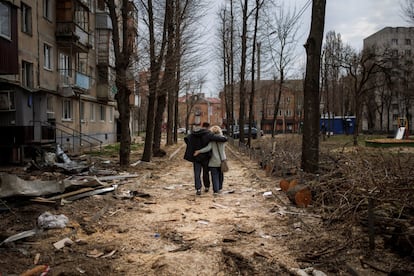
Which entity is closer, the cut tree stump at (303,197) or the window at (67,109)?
the cut tree stump at (303,197)

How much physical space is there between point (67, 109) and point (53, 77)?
3.08 m

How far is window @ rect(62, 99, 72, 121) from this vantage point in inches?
1012

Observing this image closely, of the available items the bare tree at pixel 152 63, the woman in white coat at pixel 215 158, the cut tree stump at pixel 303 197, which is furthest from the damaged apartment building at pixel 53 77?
the cut tree stump at pixel 303 197

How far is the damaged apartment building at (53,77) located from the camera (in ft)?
53.6

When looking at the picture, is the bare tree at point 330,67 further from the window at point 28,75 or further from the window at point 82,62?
the window at point 28,75

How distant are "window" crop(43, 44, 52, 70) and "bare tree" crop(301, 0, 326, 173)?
17.0 meters

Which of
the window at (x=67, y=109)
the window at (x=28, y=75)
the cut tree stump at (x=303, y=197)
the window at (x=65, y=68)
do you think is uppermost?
the window at (x=65, y=68)

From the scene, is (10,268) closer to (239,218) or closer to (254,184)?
(239,218)

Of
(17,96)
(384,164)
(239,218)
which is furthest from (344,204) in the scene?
(17,96)

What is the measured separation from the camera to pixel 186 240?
233 inches

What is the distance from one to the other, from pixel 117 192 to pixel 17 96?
30.6 ft

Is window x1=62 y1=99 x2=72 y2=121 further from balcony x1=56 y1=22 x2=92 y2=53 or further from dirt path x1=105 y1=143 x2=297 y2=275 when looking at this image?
dirt path x1=105 y1=143 x2=297 y2=275

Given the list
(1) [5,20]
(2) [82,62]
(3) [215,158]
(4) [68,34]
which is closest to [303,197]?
(3) [215,158]

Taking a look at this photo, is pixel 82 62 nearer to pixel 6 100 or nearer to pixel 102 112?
pixel 102 112
